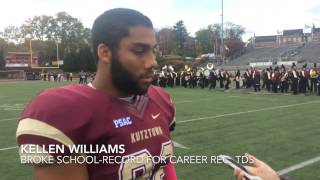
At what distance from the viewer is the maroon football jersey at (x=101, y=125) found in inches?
71.1

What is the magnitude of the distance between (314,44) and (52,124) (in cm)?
6319

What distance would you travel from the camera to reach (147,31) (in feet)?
6.88

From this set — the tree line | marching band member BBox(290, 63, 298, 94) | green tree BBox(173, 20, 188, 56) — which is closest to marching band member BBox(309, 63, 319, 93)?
marching band member BBox(290, 63, 298, 94)

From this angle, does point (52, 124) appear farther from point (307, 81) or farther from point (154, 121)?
point (307, 81)

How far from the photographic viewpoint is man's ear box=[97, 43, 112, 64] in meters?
2.05

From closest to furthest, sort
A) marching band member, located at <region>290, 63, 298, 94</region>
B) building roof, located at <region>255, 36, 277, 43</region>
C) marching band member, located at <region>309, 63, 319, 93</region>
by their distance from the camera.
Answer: marching band member, located at <region>309, 63, 319, 93</region> < marching band member, located at <region>290, 63, 298, 94</region> < building roof, located at <region>255, 36, 277, 43</region>

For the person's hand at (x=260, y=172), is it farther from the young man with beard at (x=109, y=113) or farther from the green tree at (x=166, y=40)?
the green tree at (x=166, y=40)

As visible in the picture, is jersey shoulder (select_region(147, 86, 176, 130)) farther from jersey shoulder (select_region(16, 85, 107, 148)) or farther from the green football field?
the green football field

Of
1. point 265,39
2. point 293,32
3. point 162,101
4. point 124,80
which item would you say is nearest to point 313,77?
point 162,101

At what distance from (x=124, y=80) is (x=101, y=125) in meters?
0.23

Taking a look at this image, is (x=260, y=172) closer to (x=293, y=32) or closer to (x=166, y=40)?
(x=166, y=40)

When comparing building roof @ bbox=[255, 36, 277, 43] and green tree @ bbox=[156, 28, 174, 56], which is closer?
green tree @ bbox=[156, 28, 174, 56]

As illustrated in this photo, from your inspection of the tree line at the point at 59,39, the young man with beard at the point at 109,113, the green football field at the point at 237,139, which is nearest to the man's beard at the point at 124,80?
the young man with beard at the point at 109,113

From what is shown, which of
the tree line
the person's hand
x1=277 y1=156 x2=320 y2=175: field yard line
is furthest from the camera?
the tree line
